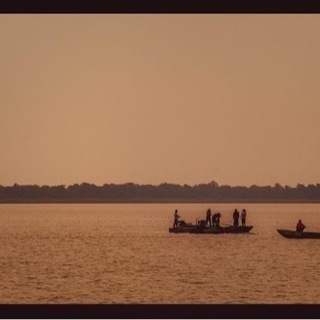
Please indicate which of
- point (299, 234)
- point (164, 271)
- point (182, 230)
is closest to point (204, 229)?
point (182, 230)

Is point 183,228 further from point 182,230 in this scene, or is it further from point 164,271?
point 164,271

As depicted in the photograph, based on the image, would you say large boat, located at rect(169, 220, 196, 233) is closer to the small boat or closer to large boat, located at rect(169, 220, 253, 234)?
large boat, located at rect(169, 220, 253, 234)

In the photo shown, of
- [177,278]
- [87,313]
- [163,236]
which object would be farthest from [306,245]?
[87,313]

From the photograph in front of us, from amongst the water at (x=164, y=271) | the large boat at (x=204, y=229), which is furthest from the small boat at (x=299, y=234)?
the large boat at (x=204, y=229)

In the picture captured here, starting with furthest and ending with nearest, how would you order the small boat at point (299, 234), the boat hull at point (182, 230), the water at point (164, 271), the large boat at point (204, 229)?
the boat hull at point (182, 230) → the large boat at point (204, 229) → the small boat at point (299, 234) → the water at point (164, 271)

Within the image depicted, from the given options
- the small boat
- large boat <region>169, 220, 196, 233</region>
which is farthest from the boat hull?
the small boat

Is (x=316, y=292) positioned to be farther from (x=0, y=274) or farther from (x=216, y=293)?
(x=0, y=274)

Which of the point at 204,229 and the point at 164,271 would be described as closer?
the point at 164,271

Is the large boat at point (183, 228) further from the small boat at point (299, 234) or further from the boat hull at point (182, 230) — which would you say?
the small boat at point (299, 234)

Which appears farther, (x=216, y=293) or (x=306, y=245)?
(x=306, y=245)

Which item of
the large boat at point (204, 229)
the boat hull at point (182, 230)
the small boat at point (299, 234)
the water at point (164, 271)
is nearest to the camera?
the water at point (164, 271)
